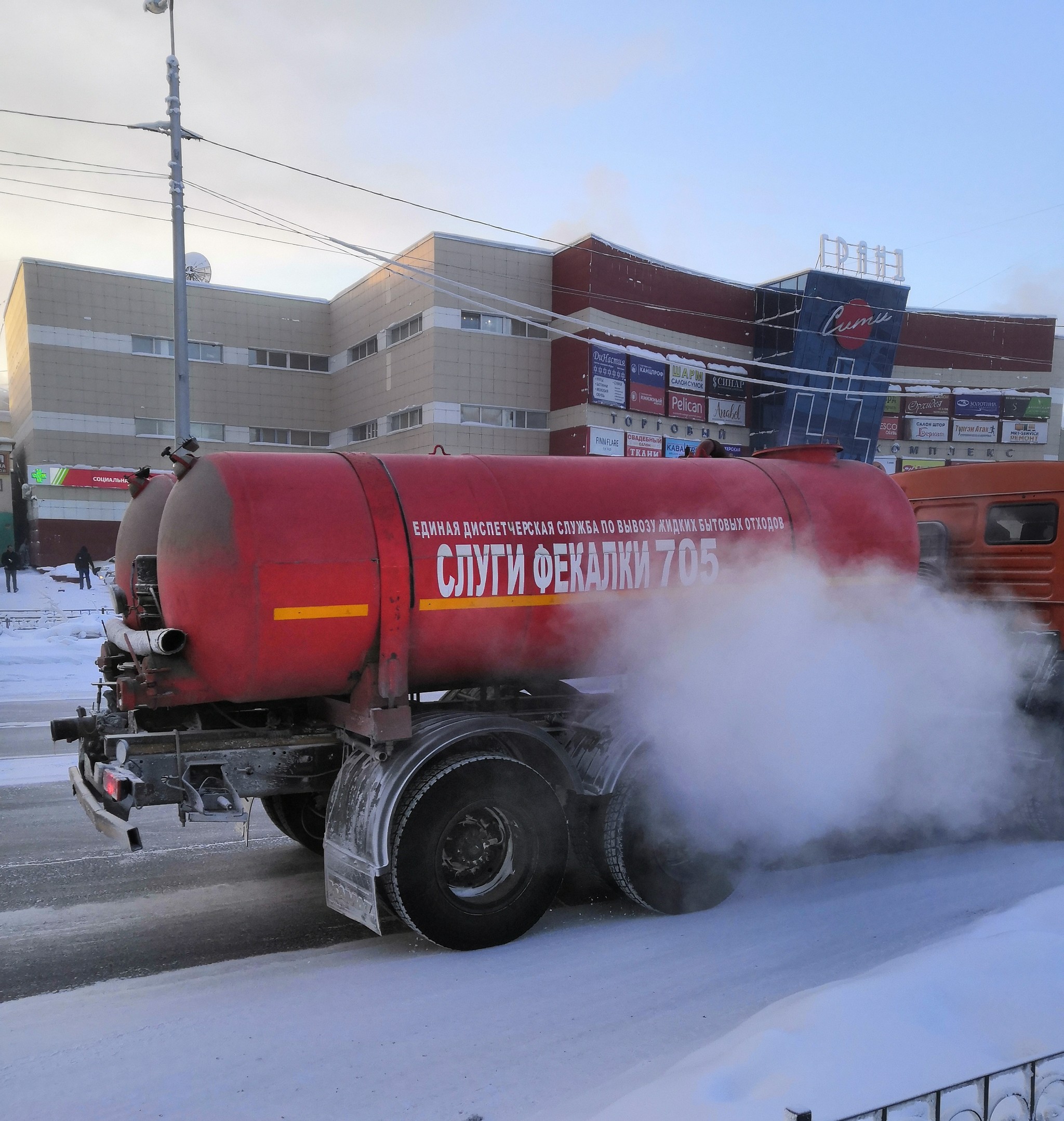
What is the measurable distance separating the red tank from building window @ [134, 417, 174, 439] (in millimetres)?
31308

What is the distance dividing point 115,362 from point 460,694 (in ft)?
106

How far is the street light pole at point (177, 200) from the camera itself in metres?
12.4

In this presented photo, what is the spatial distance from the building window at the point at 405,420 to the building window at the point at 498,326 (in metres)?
1.84

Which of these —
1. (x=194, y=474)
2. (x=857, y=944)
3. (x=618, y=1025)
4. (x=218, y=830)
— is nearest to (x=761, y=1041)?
(x=618, y=1025)

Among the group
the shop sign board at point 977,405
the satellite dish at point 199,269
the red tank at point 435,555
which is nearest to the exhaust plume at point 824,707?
the red tank at point 435,555

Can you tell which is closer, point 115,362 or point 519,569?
point 519,569

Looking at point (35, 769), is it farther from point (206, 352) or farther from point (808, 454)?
point (206, 352)

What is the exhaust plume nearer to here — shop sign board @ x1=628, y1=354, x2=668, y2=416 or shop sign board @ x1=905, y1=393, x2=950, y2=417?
shop sign board @ x1=628, y1=354, x2=668, y2=416

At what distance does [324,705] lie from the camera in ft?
16.4

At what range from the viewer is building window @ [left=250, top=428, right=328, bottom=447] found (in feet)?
118

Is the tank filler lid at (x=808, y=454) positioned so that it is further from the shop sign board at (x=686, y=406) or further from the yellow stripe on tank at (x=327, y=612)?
the shop sign board at (x=686, y=406)

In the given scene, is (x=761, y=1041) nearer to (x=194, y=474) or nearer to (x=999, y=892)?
(x=999, y=892)

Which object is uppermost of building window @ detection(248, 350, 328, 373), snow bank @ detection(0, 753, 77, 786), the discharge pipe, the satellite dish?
the satellite dish

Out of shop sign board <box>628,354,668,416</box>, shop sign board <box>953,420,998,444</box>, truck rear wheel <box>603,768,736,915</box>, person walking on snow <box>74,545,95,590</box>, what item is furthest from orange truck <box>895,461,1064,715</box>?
shop sign board <box>953,420,998,444</box>
